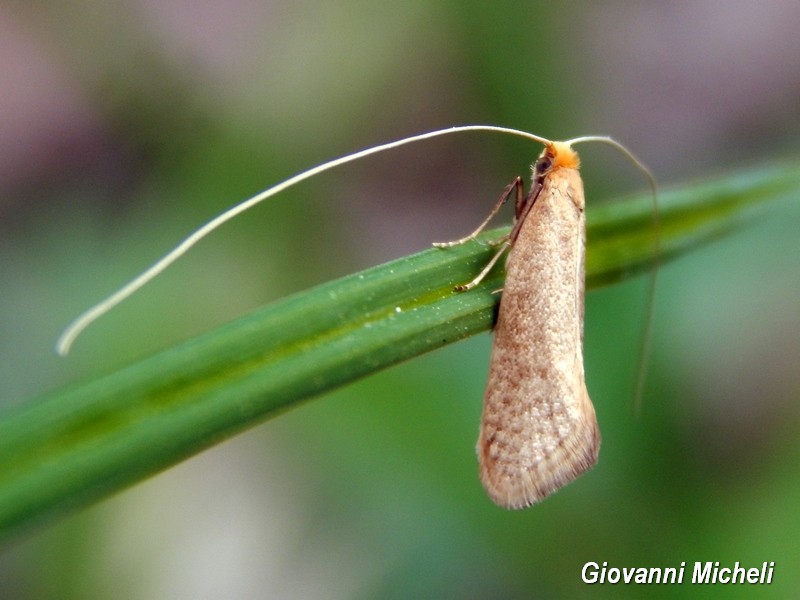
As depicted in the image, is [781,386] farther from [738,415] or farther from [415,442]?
[415,442]

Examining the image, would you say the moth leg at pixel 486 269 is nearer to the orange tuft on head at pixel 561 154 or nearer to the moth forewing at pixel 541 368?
the moth forewing at pixel 541 368

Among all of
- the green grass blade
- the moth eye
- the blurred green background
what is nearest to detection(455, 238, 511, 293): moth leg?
the green grass blade

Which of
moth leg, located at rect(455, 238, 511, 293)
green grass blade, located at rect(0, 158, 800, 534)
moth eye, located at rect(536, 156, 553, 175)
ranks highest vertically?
moth eye, located at rect(536, 156, 553, 175)

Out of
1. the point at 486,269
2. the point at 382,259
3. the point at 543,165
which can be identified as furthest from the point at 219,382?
the point at 382,259

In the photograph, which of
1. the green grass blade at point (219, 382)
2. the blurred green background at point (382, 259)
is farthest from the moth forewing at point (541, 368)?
the blurred green background at point (382, 259)

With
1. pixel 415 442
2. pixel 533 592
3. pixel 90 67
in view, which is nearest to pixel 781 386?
pixel 533 592

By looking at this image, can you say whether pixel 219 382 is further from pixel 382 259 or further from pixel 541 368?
pixel 382 259

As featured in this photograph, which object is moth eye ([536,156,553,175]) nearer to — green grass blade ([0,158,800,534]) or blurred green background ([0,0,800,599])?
green grass blade ([0,158,800,534])
